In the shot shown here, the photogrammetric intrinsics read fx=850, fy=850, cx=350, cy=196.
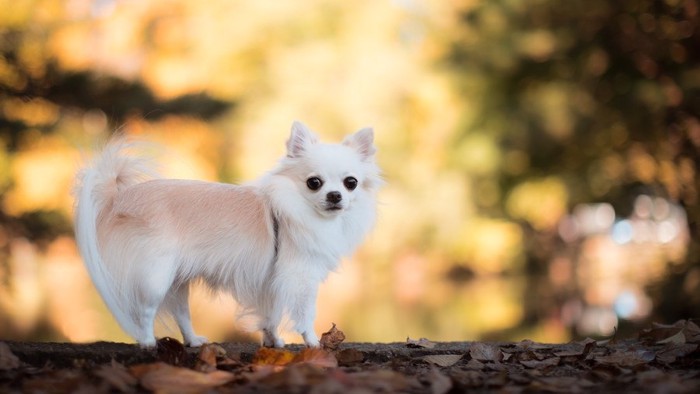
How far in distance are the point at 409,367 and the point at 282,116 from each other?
14.4m

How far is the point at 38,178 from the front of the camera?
1233 centimetres

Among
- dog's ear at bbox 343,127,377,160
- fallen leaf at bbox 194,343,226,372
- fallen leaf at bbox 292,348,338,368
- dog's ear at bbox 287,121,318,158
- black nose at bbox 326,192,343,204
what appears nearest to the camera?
fallen leaf at bbox 194,343,226,372

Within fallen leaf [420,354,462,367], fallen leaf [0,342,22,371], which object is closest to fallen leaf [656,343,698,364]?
fallen leaf [420,354,462,367]

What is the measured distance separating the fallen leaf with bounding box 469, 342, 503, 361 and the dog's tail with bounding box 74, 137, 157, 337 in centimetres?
134

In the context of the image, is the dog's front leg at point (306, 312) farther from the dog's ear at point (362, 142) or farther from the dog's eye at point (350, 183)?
the dog's ear at point (362, 142)

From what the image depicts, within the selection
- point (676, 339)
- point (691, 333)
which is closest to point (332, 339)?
point (676, 339)

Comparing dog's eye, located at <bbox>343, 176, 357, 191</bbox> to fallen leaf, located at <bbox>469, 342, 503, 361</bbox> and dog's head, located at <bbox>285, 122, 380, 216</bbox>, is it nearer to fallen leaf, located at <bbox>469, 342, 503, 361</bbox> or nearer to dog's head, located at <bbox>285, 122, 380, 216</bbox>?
dog's head, located at <bbox>285, 122, 380, 216</bbox>

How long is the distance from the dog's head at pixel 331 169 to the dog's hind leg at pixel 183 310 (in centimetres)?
69

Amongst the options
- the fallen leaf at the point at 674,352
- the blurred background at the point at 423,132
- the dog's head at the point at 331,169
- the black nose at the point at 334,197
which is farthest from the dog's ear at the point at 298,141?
the blurred background at the point at 423,132

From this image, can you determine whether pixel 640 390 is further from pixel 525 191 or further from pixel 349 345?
pixel 525 191

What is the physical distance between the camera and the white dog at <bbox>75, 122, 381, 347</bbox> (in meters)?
3.38

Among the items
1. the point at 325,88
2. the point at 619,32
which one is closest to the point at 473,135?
the point at 325,88

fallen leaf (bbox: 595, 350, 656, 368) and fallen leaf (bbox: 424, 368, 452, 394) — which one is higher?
fallen leaf (bbox: 595, 350, 656, 368)

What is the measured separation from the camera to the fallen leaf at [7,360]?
2738 millimetres
